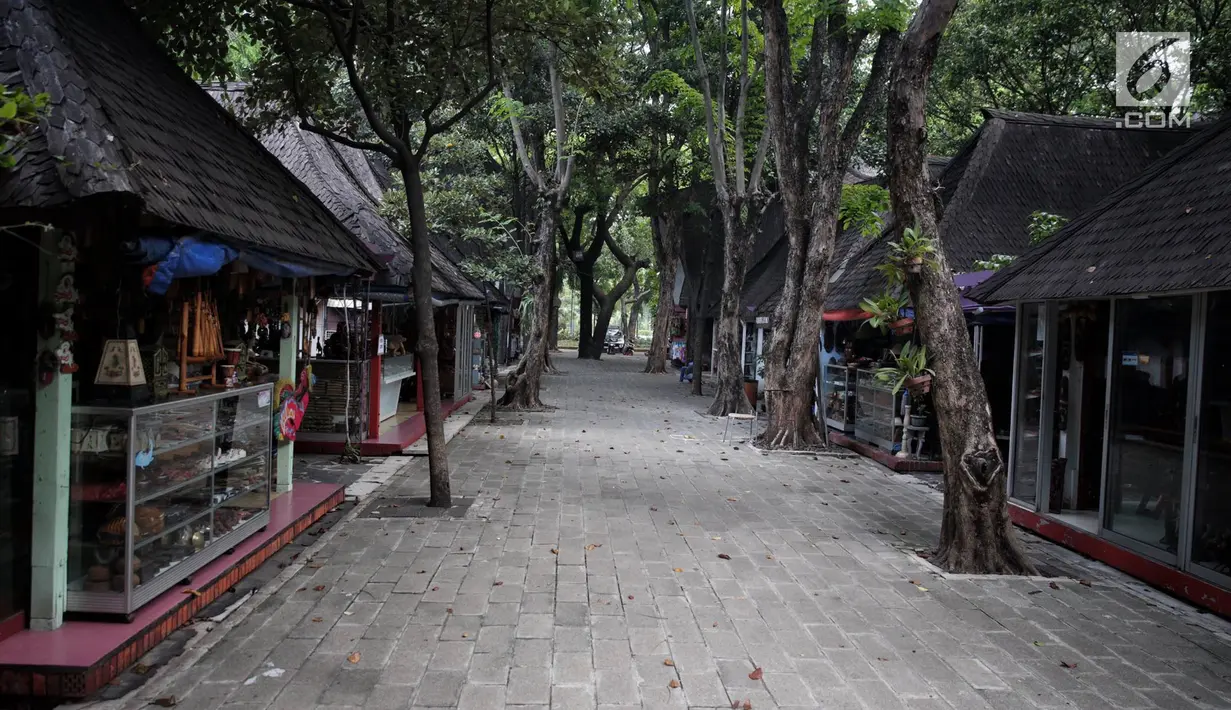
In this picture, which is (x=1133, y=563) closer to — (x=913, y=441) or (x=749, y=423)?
(x=913, y=441)

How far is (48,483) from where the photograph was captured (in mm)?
4305

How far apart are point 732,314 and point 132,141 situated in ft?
45.7

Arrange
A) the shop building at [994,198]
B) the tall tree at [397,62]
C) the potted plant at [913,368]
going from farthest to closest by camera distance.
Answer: the shop building at [994,198]
the tall tree at [397,62]
the potted plant at [913,368]

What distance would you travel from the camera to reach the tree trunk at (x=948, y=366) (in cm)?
662

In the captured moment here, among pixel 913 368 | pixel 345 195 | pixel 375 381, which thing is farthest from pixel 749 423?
pixel 913 368

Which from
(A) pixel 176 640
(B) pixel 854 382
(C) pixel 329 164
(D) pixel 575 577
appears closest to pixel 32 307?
(A) pixel 176 640

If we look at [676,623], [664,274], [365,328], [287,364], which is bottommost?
[676,623]

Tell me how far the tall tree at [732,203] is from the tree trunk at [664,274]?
8906 mm

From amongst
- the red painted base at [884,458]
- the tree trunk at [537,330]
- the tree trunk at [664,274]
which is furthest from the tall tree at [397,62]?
the tree trunk at [664,274]

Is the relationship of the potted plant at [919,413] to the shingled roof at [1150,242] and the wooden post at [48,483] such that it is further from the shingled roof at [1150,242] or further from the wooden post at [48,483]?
the wooden post at [48,483]

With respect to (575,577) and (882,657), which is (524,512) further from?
(882,657)

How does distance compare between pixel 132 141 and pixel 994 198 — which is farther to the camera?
pixel 994 198

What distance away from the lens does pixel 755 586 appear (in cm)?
605

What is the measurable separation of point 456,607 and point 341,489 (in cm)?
331
